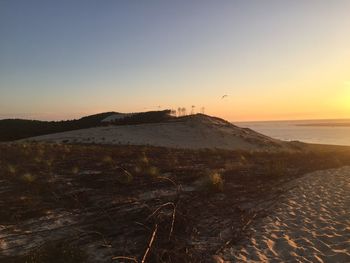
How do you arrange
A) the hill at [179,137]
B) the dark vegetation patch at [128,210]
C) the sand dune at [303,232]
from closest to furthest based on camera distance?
1. the sand dune at [303,232]
2. the dark vegetation patch at [128,210]
3. the hill at [179,137]

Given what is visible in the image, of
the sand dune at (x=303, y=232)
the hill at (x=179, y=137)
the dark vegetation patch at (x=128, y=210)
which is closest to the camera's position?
the sand dune at (x=303, y=232)

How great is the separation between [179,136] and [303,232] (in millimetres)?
32921

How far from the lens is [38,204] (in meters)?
11.5

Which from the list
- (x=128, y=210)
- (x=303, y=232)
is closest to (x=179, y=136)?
(x=128, y=210)

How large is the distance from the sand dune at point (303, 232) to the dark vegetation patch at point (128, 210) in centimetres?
42

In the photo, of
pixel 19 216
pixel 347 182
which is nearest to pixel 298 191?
pixel 347 182

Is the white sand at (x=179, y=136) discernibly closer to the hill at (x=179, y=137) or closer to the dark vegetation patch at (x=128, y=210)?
the hill at (x=179, y=137)

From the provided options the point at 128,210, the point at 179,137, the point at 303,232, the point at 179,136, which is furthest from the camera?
the point at 179,136

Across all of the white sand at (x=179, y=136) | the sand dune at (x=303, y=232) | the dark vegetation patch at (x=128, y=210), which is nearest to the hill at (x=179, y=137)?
the white sand at (x=179, y=136)

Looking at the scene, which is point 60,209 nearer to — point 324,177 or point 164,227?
point 164,227

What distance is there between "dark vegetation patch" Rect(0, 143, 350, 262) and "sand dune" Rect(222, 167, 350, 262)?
42 cm

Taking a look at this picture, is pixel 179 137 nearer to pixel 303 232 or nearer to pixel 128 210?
pixel 128 210

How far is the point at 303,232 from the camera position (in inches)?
352

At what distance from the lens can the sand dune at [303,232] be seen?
7.56 metres
